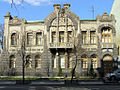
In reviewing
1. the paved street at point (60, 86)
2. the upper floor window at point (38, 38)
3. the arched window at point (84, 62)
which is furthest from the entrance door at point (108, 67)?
the upper floor window at point (38, 38)

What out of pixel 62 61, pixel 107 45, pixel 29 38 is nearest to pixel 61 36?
pixel 62 61

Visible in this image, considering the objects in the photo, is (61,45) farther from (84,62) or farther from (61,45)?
(84,62)

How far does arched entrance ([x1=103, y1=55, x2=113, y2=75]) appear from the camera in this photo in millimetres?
31706

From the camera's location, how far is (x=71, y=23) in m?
33.1

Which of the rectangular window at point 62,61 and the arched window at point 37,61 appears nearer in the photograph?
the rectangular window at point 62,61

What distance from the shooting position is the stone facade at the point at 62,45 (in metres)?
31.9

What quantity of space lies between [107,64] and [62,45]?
8.78 meters

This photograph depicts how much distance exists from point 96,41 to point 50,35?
8.61 metres

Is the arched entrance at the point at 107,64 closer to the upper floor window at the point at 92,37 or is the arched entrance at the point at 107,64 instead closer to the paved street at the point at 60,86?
the upper floor window at the point at 92,37

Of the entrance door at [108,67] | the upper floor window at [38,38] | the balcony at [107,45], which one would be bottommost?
the entrance door at [108,67]

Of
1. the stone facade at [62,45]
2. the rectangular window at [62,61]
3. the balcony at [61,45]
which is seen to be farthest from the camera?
the rectangular window at [62,61]

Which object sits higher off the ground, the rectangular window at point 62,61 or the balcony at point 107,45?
the balcony at point 107,45

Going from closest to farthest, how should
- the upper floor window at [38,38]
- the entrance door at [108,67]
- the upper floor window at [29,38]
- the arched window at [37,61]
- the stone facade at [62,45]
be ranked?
the entrance door at [108,67], the stone facade at [62,45], the arched window at [37,61], the upper floor window at [38,38], the upper floor window at [29,38]

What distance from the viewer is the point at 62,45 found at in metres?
31.8
